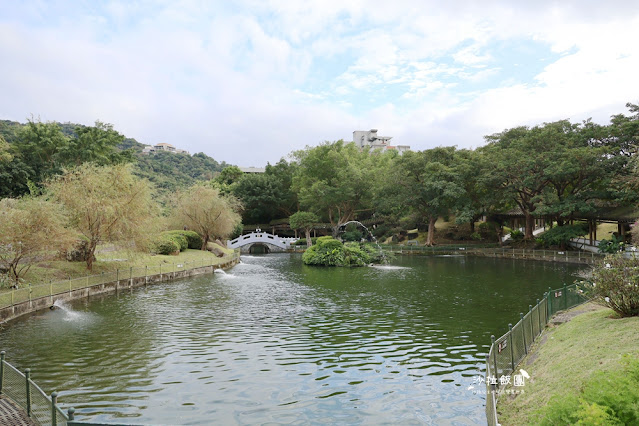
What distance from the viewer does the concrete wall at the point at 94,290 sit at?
18.0 m

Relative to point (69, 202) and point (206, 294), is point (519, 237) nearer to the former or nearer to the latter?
point (206, 294)

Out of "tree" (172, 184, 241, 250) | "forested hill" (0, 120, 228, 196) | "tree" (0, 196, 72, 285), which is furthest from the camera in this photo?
"forested hill" (0, 120, 228, 196)

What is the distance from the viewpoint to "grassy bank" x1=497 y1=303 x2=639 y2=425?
7.86 metres

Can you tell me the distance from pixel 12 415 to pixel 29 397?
63cm

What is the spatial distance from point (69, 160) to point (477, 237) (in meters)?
51.2

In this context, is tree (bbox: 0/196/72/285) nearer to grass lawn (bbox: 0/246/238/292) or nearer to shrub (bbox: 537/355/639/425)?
grass lawn (bbox: 0/246/238/292)

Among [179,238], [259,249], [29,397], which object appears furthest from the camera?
[259,249]

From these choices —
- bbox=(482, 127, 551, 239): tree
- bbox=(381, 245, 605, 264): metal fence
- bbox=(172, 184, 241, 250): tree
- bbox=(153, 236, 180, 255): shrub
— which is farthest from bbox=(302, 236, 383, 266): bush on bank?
bbox=(482, 127, 551, 239): tree

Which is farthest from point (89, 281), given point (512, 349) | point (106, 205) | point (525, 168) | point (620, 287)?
point (525, 168)

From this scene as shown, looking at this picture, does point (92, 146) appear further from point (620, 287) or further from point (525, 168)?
point (620, 287)

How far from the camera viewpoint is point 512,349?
1013cm

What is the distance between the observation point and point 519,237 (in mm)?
56688

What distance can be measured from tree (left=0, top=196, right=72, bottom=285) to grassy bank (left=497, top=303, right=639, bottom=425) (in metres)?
20.6

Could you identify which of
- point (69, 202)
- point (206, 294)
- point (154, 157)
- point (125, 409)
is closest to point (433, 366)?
point (125, 409)
